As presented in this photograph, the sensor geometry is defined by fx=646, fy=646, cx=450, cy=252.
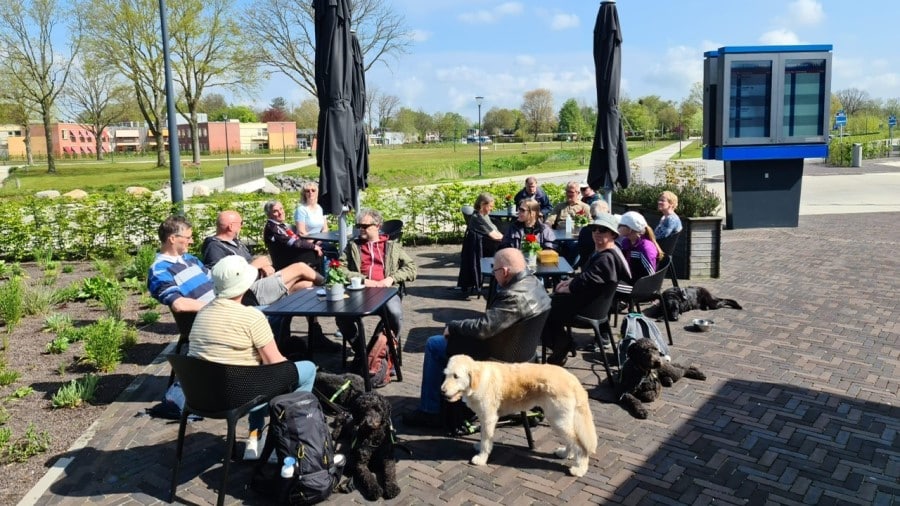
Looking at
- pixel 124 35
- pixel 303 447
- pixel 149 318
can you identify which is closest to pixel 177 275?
pixel 303 447

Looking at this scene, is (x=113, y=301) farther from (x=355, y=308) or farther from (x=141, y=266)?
(x=355, y=308)

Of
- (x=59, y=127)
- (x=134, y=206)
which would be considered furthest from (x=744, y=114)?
(x=59, y=127)

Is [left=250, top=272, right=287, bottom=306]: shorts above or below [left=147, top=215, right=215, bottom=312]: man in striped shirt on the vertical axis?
below

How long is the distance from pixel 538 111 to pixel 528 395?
105873 millimetres

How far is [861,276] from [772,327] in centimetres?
317

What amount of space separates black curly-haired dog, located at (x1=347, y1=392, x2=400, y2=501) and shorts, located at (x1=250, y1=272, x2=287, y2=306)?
2064mm

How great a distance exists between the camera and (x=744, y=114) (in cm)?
1300

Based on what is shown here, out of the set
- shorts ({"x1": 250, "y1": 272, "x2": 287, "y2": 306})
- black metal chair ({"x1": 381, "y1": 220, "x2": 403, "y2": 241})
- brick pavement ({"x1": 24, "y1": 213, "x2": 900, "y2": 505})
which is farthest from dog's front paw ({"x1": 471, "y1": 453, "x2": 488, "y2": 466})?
black metal chair ({"x1": 381, "y1": 220, "x2": 403, "y2": 241})

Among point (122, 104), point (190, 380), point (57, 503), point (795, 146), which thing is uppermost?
point (122, 104)

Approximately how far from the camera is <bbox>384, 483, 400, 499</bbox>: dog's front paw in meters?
3.56

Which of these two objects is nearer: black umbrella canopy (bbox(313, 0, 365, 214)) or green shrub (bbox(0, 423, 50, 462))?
green shrub (bbox(0, 423, 50, 462))

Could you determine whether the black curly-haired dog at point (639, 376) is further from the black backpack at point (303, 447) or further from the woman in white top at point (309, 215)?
the woman in white top at point (309, 215)

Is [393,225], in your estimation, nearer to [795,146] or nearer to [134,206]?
[134,206]

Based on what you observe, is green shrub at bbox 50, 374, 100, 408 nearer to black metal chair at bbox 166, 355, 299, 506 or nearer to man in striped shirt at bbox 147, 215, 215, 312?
man in striped shirt at bbox 147, 215, 215, 312
